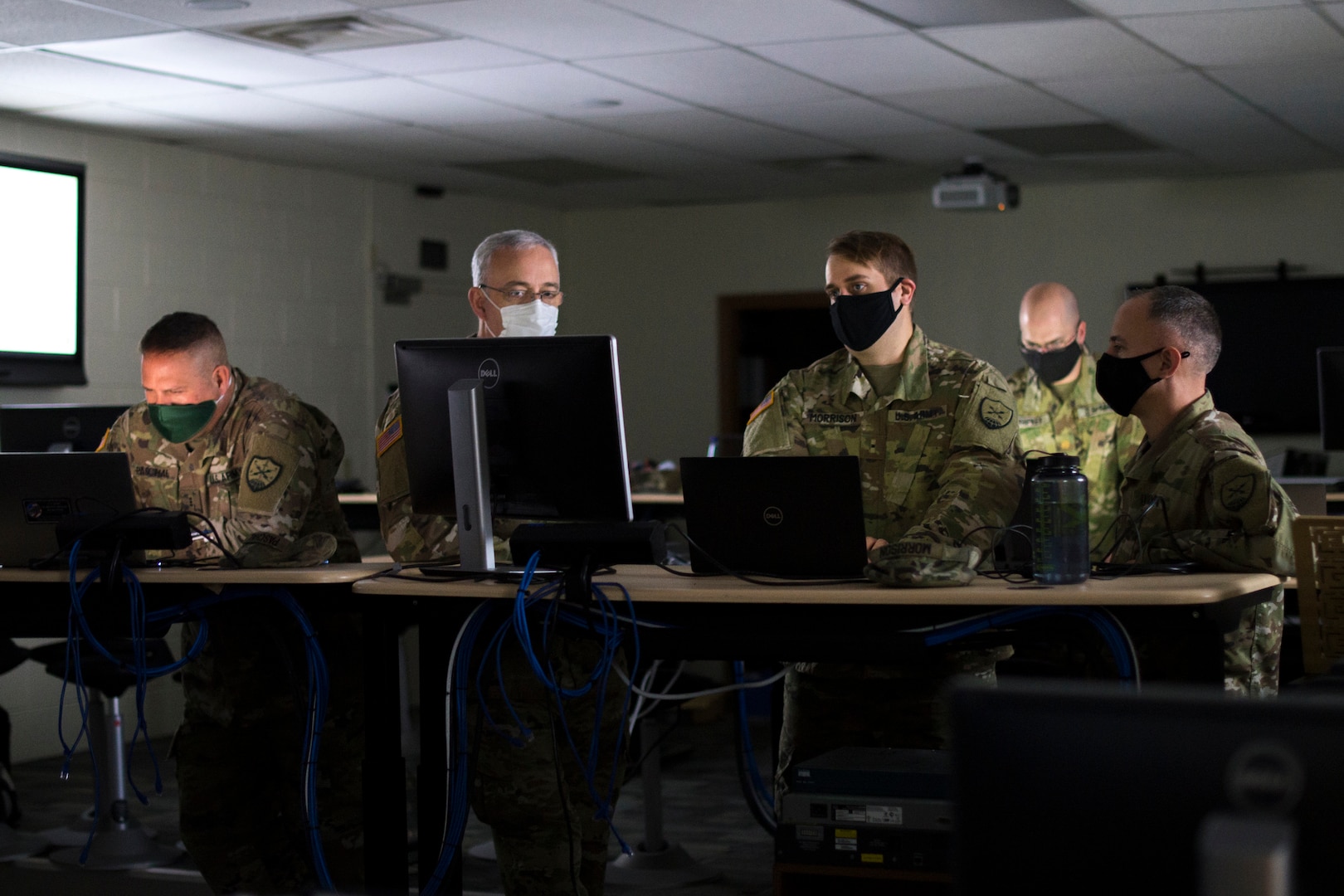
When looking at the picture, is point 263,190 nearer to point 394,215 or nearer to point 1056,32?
point 394,215

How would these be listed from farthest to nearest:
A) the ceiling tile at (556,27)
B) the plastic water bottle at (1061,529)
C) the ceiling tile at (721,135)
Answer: the ceiling tile at (721,135) → the ceiling tile at (556,27) → the plastic water bottle at (1061,529)

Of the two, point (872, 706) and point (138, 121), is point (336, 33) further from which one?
point (872, 706)

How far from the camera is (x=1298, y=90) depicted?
5.85 m

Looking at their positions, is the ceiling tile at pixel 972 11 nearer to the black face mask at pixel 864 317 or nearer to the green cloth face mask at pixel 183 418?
the black face mask at pixel 864 317

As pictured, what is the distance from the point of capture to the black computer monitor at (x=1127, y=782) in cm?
65

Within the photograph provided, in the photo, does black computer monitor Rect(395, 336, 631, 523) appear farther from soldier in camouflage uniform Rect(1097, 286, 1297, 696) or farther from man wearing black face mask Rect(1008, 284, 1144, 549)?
man wearing black face mask Rect(1008, 284, 1144, 549)

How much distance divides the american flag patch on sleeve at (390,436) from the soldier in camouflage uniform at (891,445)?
0.70 meters

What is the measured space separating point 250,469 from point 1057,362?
3134mm

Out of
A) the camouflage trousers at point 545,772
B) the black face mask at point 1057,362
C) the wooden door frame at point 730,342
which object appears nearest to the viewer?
the camouflage trousers at point 545,772

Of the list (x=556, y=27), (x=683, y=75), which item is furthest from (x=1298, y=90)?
(x=556, y=27)

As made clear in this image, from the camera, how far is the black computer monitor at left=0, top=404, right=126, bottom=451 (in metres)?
4.42

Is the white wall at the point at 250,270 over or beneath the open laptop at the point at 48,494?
over

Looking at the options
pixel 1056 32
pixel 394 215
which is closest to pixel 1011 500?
pixel 1056 32

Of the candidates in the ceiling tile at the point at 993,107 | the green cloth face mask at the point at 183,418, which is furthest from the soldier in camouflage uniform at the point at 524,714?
the ceiling tile at the point at 993,107
